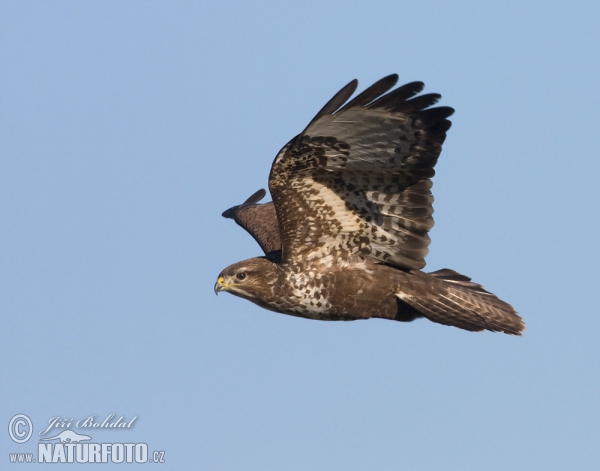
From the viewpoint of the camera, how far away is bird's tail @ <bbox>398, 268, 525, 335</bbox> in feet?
43.4

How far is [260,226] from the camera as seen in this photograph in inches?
629

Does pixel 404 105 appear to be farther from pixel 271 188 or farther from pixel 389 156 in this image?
pixel 271 188

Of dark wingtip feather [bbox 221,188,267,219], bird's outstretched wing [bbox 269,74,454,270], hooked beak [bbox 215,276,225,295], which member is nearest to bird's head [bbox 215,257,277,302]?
hooked beak [bbox 215,276,225,295]

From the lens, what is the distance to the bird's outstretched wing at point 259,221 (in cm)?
1533

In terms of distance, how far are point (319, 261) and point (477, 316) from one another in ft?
5.66

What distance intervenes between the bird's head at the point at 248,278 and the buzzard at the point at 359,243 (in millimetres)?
10

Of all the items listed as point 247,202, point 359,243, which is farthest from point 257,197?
point 359,243

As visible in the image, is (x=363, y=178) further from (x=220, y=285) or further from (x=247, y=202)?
(x=247, y=202)

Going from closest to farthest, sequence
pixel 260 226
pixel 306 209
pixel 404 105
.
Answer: pixel 404 105 < pixel 306 209 < pixel 260 226

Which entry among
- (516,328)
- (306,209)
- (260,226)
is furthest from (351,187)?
(260,226)

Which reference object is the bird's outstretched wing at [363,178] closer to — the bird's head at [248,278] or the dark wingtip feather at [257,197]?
the bird's head at [248,278]

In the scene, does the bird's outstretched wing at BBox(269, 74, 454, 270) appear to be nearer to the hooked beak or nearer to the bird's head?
the bird's head

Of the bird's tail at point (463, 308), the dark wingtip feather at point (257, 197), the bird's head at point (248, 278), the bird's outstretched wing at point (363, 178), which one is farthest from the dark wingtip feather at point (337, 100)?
the dark wingtip feather at point (257, 197)

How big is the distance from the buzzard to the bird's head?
1 cm
